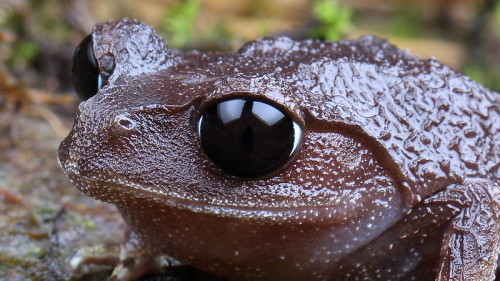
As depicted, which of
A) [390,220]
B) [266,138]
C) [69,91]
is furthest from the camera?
[69,91]

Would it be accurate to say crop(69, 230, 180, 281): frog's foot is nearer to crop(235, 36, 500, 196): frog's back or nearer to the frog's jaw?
the frog's jaw

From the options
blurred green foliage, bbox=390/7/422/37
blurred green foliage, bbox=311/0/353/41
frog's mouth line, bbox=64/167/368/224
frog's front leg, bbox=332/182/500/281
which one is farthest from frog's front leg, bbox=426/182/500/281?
blurred green foliage, bbox=390/7/422/37

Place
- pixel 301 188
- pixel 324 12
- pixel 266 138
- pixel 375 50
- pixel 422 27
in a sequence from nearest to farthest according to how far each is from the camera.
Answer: pixel 266 138 < pixel 301 188 < pixel 375 50 < pixel 324 12 < pixel 422 27

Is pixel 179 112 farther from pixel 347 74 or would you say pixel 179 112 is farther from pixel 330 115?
pixel 347 74

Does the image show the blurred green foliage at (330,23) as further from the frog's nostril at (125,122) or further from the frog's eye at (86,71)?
the frog's nostril at (125,122)

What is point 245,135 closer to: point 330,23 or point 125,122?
point 125,122

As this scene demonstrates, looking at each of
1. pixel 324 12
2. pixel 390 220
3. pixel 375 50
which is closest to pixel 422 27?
pixel 324 12

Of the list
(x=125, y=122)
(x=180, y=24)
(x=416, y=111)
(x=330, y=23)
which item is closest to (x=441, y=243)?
(x=416, y=111)
